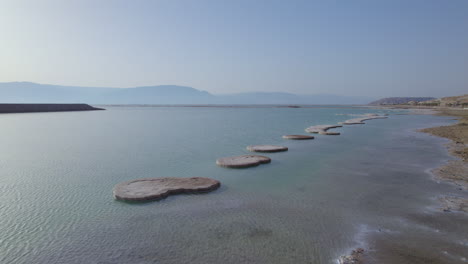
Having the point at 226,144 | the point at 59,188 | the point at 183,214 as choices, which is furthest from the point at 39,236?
the point at 226,144

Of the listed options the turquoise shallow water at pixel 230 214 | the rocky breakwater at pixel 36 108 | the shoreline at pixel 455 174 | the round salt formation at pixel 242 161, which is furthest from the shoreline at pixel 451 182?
Answer: the rocky breakwater at pixel 36 108

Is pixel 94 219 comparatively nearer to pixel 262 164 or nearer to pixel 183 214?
pixel 183 214

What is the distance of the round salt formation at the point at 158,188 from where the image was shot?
10055 mm

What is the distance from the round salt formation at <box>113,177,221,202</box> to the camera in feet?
33.0

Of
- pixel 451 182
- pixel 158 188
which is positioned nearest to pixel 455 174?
pixel 451 182

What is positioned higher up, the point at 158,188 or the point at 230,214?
the point at 158,188

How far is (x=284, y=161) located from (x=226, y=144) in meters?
7.72

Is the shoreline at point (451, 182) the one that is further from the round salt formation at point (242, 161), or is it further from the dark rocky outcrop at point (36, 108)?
the dark rocky outcrop at point (36, 108)

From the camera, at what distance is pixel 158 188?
10.8 meters

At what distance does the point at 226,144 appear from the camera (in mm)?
23672

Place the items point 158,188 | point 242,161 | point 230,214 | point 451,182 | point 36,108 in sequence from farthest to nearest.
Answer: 1. point 36,108
2. point 242,161
3. point 451,182
4. point 158,188
5. point 230,214

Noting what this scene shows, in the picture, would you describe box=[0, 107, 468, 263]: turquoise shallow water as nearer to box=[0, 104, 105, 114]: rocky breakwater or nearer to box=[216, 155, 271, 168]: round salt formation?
box=[216, 155, 271, 168]: round salt formation

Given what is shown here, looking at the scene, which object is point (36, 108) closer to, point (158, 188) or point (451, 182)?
point (158, 188)

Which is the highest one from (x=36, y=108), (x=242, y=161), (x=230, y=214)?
(x=36, y=108)
